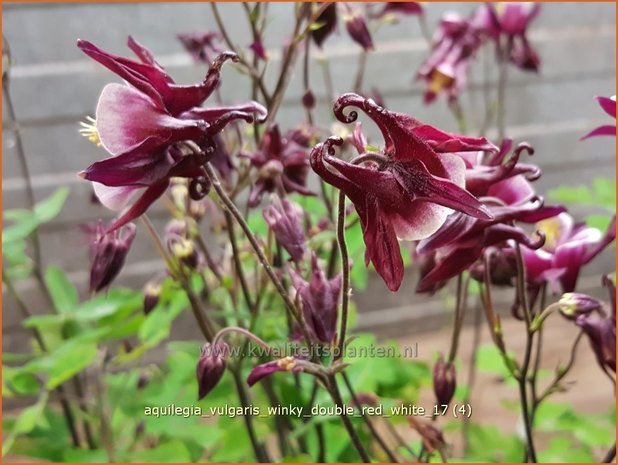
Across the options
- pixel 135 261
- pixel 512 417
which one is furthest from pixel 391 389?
pixel 135 261

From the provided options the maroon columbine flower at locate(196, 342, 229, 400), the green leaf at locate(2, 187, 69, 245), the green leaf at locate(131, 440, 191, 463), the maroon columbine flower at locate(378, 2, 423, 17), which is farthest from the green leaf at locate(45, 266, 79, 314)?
the maroon columbine flower at locate(378, 2, 423, 17)

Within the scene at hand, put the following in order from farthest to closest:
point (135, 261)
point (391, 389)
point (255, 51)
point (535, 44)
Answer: point (535, 44), point (135, 261), point (391, 389), point (255, 51)

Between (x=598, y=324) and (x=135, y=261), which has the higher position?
(x=598, y=324)

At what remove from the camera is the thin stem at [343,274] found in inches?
11.3

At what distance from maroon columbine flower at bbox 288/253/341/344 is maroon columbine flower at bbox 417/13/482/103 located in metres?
0.41

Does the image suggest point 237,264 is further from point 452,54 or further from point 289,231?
point 452,54

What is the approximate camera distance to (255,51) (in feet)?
1.62

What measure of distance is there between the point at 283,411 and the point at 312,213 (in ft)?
0.53

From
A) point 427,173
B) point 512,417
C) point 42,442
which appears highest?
point 427,173

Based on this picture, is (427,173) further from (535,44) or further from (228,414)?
(535,44)

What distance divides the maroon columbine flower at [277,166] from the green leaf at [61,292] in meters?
0.33

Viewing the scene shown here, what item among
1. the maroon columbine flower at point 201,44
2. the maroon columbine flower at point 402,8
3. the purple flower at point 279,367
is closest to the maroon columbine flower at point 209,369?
the purple flower at point 279,367

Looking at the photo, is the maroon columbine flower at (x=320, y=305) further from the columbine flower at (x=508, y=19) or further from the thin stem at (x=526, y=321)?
the columbine flower at (x=508, y=19)

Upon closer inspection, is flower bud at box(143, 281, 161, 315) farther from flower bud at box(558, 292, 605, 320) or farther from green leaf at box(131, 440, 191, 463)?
flower bud at box(558, 292, 605, 320)
